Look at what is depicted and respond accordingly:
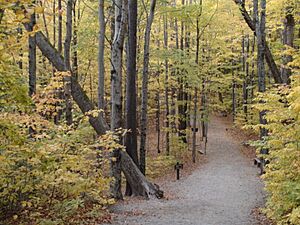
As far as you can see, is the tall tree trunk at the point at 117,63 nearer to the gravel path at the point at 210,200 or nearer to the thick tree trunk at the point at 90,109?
the thick tree trunk at the point at 90,109

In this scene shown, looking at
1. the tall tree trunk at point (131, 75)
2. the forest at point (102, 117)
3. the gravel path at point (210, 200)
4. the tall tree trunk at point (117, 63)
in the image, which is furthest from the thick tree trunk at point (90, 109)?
the tall tree trunk at point (117, 63)

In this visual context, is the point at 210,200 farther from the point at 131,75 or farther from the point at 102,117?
the point at 131,75

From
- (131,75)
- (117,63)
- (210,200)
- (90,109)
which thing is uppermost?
(117,63)

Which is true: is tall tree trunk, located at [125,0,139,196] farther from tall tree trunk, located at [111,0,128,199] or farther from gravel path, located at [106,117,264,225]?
gravel path, located at [106,117,264,225]

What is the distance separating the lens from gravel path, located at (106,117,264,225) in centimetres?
884

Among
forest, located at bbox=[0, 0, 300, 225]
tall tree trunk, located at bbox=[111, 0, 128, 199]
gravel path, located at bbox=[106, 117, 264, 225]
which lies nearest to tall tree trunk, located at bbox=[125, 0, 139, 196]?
forest, located at bbox=[0, 0, 300, 225]

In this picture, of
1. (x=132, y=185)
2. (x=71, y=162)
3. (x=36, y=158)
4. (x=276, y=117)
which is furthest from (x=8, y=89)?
(x=132, y=185)

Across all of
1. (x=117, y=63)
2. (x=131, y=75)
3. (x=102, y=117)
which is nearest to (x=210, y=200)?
(x=102, y=117)

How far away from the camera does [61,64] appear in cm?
1078

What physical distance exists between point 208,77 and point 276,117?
18796mm

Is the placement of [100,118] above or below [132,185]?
above

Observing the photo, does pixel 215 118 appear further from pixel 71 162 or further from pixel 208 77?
pixel 71 162

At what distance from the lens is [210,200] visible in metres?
11.8

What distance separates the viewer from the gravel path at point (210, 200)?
29.0 feet
